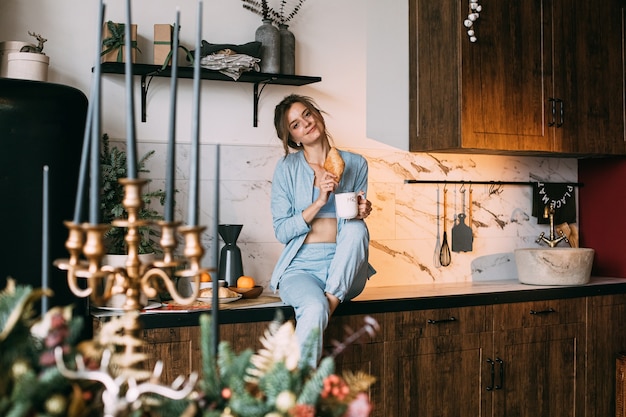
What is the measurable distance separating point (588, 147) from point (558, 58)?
52 cm

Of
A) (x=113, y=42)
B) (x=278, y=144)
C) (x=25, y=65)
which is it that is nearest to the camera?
(x=25, y=65)

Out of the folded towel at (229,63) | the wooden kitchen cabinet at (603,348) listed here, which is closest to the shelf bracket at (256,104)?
the folded towel at (229,63)

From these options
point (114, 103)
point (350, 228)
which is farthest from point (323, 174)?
point (114, 103)

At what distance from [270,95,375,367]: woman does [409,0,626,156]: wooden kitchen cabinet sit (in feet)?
2.05

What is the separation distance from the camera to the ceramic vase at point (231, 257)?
3.40m

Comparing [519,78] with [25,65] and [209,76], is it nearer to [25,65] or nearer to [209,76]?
[209,76]

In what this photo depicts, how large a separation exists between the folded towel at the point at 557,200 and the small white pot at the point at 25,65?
9.19 ft

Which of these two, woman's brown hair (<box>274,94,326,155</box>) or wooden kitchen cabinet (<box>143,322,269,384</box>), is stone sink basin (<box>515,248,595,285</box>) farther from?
wooden kitchen cabinet (<box>143,322,269,384</box>)

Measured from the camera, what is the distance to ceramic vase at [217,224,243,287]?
134 inches

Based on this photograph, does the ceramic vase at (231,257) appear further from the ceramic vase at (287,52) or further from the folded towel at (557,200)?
the folded towel at (557,200)

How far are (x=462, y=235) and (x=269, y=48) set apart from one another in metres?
1.50

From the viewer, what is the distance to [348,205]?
3.03 meters

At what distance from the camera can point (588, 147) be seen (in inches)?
163

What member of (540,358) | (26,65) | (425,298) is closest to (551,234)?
(540,358)
